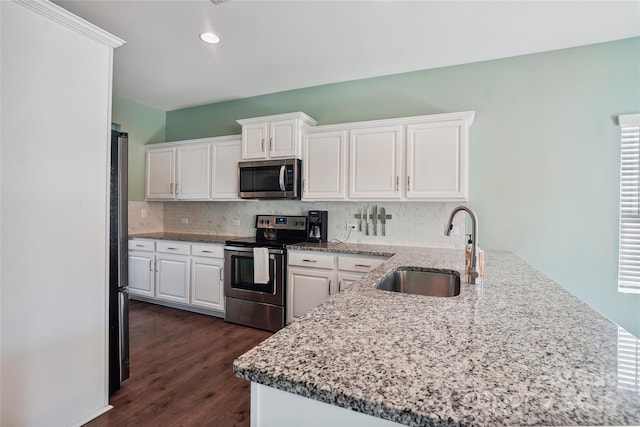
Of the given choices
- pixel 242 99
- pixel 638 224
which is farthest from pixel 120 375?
pixel 638 224

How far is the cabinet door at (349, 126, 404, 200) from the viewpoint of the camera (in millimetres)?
2963

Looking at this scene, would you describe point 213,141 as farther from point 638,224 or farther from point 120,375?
point 638,224

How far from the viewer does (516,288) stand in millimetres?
1445

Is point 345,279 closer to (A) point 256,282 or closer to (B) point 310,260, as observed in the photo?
(B) point 310,260

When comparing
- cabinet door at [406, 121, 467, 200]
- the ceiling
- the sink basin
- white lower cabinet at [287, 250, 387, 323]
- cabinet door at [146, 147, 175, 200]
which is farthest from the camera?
cabinet door at [146, 147, 175, 200]

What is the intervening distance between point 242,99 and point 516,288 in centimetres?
379

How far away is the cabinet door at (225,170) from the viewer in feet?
12.4

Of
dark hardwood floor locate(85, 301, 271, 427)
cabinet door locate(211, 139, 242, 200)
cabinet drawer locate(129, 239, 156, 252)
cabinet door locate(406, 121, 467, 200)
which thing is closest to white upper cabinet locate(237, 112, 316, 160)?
cabinet door locate(211, 139, 242, 200)

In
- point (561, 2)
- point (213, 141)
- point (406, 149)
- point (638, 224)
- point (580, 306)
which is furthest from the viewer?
point (213, 141)

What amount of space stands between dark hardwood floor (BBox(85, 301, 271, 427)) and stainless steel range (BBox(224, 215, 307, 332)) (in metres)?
0.15

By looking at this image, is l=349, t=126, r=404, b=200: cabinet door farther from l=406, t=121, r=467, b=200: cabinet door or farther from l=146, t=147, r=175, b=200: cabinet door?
l=146, t=147, r=175, b=200: cabinet door

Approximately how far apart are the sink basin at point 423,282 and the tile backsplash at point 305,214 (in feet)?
4.21

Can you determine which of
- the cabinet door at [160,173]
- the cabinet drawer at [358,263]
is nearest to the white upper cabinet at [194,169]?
the cabinet door at [160,173]

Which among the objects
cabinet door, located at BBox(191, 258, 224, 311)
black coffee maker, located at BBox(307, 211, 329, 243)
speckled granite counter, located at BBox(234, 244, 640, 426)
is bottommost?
cabinet door, located at BBox(191, 258, 224, 311)
